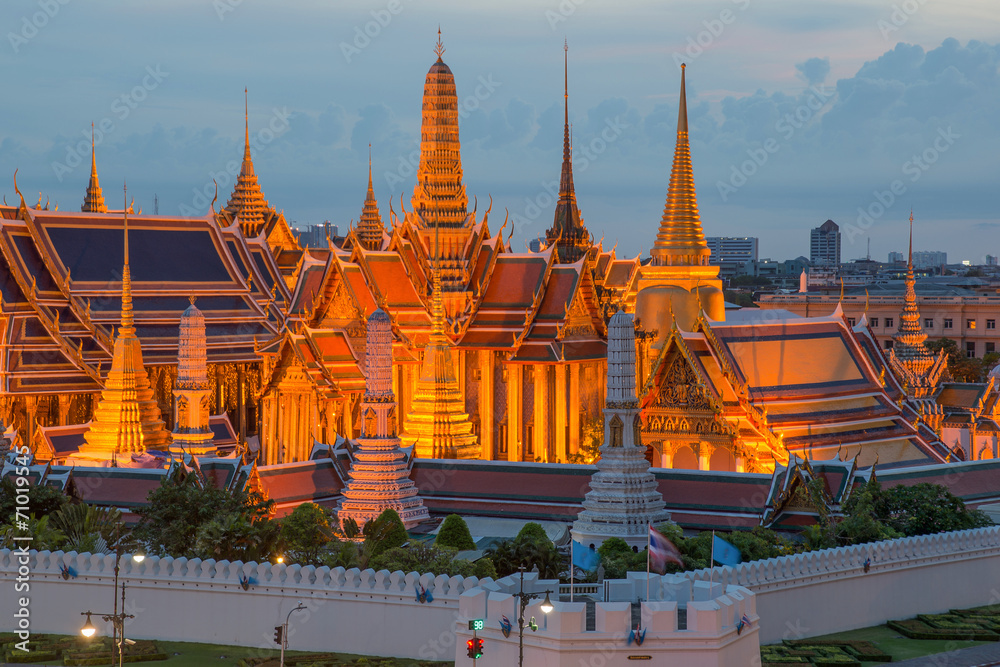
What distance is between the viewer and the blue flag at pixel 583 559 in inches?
1228

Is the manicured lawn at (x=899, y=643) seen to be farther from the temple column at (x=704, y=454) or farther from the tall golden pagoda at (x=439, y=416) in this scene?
the tall golden pagoda at (x=439, y=416)

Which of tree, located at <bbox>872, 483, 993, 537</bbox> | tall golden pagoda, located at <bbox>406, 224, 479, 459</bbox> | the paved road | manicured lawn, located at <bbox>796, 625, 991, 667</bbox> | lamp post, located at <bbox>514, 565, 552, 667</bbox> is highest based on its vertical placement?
tall golden pagoda, located at <bbox>406, 224, 479, 459</bbox>

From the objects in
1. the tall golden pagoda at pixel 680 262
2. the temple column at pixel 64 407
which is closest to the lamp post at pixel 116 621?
the temple column at pixel 64 407

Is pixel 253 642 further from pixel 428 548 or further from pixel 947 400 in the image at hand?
pixel 947 400

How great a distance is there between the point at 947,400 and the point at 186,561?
37.1 metres

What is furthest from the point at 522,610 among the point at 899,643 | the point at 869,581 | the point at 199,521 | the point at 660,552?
the point at 199,521

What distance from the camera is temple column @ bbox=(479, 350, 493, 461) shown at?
5172 cm

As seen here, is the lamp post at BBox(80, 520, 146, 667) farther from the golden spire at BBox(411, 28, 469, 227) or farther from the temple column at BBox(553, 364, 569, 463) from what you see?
the golden spire at BBox(411, 28, 469, 227)

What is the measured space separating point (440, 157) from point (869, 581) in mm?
26298

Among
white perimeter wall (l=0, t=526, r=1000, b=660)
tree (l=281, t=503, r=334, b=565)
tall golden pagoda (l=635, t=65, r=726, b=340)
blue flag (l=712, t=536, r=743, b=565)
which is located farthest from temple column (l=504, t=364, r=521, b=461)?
blue flag (l=712, t=536, r=743, b=565)

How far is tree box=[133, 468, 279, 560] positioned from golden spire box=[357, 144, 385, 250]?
49.1 meters

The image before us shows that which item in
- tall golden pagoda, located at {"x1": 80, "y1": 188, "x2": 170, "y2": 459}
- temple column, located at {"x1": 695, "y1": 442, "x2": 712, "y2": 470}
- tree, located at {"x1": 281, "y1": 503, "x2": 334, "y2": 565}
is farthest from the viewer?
tall golden pagoda, located at {"x1": 80, "y1": 188, "x2": 170, "y2": 459}

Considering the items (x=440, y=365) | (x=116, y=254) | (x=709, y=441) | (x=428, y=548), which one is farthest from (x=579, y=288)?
(x=428, y=548)

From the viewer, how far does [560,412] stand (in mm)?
51000
